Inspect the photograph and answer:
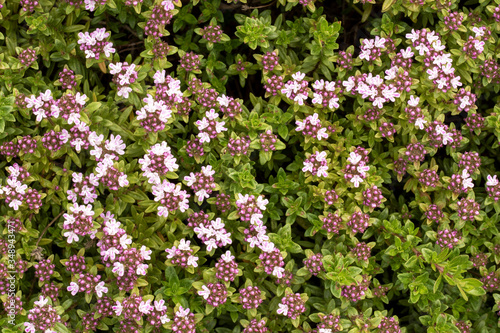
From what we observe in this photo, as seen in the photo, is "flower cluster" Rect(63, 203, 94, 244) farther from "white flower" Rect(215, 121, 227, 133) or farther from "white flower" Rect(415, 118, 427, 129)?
"white flower" Rect(415, 118, 427, 129)

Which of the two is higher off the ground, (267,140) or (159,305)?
(267,140)

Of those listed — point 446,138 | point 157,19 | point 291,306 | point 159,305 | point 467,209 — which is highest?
point 157,19

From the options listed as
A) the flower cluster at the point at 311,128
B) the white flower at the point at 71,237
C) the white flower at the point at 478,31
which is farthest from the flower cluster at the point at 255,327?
the white flower at the point at 478,31

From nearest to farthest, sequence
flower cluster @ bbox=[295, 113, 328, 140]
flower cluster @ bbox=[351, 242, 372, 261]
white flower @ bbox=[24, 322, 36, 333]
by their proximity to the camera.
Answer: white flower @ bbox=[24, 322, 36, 333]
flower cluster @ bbox=[351, 242, 372, 261]
flower cluster @ bbox=[295, 113, 328, 140]

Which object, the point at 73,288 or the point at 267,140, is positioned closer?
the point at 73,288

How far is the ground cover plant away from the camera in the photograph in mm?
4090

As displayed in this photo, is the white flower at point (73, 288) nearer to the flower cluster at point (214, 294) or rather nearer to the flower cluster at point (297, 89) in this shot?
the flower cluster at point (214, 294)

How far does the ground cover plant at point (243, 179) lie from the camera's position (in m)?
4.09

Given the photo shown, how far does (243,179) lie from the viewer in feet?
14.0

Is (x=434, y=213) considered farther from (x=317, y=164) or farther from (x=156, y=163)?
(x=156, y=163)

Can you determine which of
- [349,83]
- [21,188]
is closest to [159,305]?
[21,188]

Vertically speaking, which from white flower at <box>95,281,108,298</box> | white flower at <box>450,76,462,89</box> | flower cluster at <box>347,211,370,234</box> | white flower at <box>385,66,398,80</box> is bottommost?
white flower at <box>95,281,108,298</box>

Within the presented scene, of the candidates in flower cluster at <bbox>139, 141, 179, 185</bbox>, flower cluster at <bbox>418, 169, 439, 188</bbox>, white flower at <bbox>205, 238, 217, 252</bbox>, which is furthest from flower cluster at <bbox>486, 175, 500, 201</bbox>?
flower cluster at <bbox>139, 141, 179, 185</bbox>

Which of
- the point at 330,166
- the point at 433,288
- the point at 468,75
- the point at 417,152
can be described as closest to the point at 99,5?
the point at 330,166
